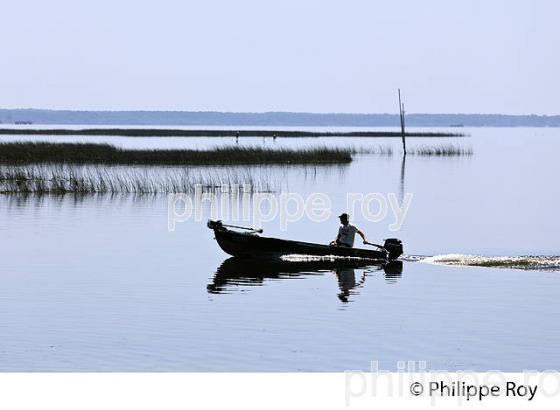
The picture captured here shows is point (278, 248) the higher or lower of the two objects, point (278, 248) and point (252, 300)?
the higher

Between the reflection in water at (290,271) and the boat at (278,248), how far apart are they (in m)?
0.21

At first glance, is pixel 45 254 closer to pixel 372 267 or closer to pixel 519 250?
pixel 372 267

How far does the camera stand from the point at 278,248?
2622cm

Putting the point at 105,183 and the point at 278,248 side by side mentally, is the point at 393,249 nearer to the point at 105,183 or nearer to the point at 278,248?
the point at 278,248

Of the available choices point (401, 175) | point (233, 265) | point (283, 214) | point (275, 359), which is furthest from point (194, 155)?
point (275, 359)

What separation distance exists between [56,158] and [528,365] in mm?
42752

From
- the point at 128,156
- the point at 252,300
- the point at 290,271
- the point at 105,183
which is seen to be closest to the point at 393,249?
the point at 290,271

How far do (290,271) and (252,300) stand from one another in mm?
3983

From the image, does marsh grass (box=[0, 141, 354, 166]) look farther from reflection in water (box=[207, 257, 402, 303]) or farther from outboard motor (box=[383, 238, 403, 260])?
outboard motor (box=[383, 238, 403, 260])

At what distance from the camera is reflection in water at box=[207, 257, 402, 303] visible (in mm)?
24047

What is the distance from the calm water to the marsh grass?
16385 millimetres
